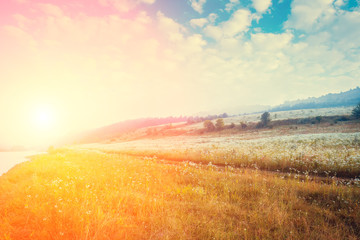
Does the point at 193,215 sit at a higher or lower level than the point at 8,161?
lower

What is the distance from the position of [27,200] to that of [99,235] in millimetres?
4215

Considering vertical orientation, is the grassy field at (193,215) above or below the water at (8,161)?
below

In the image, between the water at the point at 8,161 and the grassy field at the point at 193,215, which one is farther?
the water at the point at 8,161

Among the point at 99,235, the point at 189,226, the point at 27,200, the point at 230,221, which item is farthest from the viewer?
the point at 27,200

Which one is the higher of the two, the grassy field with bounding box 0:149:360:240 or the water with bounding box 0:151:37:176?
the water with bounding box 0:151:37:176

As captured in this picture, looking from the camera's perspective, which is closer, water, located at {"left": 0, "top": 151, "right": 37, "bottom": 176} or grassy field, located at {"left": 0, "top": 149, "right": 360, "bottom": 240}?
grassy field, located at {"left": 0, "top": 149, "right": 360, "bottom": 240}

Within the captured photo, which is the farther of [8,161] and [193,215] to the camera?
[8,161]

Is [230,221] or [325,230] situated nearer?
[325,230]

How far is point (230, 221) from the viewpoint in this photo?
4504 millimetres

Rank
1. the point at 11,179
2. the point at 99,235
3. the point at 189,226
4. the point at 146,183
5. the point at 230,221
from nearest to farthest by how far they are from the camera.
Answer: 1. the point at 99,235
2. the point at 189,226
3. the point at 230,221
4. the point at 146,183
5. the point at 11,179

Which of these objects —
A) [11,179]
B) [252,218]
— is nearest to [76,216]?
[252,218]

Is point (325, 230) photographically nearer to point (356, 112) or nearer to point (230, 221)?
point (230, 221)

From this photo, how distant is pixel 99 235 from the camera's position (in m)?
3.89

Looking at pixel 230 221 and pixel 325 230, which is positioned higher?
pixel 230 221
